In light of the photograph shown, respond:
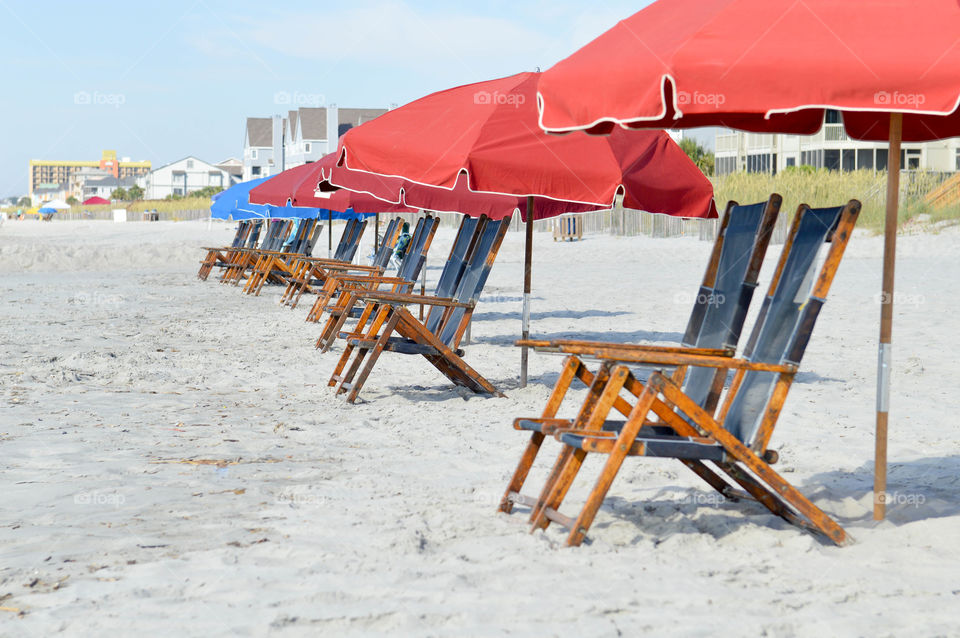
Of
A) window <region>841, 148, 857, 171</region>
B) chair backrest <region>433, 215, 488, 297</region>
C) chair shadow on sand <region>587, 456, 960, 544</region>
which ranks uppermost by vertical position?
window <region>841, 148, 857, 171</region>

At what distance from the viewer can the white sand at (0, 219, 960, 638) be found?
3016 mm

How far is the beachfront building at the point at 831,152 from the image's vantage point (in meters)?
46.7

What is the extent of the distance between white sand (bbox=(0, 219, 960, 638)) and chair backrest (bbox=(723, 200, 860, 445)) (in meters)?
0.45

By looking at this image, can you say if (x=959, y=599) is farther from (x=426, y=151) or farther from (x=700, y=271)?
(x=700, y=271)

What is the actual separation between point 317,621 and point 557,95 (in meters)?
2.13

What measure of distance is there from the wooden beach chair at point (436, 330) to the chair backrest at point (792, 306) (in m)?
2.99

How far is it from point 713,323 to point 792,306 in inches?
18.6

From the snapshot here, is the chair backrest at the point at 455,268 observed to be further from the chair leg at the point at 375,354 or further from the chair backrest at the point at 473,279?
the chair leg at the point at 375,354

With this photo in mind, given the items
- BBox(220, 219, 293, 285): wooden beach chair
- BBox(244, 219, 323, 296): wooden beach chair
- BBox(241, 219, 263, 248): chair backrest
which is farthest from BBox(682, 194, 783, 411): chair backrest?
BBox(241, 219, 263, 248): chair backrest

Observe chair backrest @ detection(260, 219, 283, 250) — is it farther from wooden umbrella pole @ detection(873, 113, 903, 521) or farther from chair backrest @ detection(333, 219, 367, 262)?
wooden umbrella pole @ detection(873, 113, 903, 521)

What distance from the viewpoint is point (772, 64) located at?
3.23 m

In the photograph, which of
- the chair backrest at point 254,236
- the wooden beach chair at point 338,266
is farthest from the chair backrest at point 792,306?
the chair backrest at point 254,236

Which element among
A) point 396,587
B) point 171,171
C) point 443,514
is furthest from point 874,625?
point 171,171

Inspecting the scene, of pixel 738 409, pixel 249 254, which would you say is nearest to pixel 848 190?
pixel 249 254
